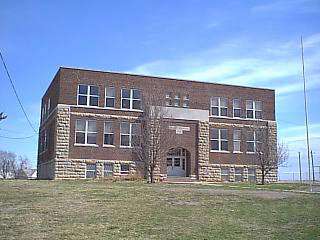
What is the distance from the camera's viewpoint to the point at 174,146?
143 feet

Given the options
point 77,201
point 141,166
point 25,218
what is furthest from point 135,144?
point 25,218

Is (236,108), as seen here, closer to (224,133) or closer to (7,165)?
(224,133)

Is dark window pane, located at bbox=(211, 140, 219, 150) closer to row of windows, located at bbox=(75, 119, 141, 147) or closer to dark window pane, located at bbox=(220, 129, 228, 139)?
dark window pane, located at bbox=(220, 129, 228, 139)

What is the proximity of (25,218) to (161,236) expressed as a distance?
4.42 meters

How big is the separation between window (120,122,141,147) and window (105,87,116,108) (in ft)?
6.70

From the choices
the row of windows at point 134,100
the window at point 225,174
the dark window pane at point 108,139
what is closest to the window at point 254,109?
the row of windows at point 134,100

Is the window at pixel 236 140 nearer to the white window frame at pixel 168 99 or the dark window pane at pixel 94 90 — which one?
the white window frame at pixel 168 99

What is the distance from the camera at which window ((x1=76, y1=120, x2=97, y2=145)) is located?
134 ft

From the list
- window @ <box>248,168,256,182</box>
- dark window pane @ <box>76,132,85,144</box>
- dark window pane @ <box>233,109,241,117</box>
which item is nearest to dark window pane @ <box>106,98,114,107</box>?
dark window pane @ <box>76,132,85,144</box>

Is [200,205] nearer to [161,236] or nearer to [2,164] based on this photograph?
[161,236]

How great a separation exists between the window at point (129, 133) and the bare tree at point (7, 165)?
5034cm

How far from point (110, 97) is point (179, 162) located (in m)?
9.25

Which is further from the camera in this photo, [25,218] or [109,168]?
[109,168]

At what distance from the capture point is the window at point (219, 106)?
4688 centimetres
